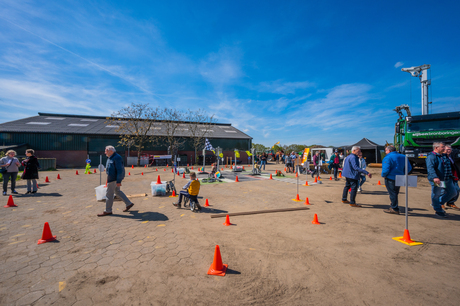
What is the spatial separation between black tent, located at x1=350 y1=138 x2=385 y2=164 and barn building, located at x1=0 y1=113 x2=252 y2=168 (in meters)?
21.6

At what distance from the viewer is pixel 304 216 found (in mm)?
5605

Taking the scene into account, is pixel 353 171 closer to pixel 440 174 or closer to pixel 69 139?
pixel 440 174

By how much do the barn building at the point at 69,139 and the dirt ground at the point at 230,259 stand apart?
85.5 feet

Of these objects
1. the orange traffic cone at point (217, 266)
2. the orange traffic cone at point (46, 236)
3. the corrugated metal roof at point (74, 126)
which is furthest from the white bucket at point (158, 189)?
the corrugated metal roof at point (74, 126)

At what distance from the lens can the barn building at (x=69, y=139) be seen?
2605 cm

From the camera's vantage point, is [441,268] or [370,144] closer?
[441,268]

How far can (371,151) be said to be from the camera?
2212cm

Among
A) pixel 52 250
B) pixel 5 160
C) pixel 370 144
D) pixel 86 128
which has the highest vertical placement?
pixel 86 128

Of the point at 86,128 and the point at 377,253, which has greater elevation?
the point at 86,128

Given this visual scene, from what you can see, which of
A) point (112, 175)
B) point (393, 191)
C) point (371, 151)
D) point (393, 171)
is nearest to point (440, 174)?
point (393, 171)

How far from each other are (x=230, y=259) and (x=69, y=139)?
34.0 meters

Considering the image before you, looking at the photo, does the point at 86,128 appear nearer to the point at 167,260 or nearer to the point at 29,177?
the point at 29,177

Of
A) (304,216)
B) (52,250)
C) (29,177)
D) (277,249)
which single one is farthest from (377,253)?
(29,177)

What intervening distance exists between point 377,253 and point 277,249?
68.7 inches
